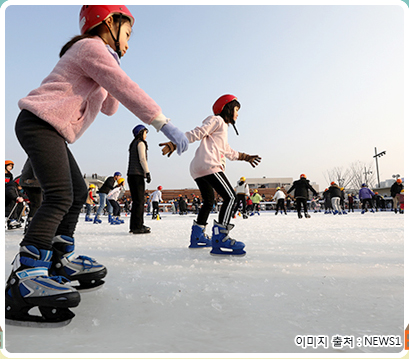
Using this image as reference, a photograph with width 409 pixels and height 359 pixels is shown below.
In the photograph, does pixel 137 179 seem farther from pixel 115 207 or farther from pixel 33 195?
pixel 115 207

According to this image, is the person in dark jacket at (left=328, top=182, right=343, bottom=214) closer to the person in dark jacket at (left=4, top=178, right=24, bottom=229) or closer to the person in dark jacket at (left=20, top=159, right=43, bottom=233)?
the person in dark jacket at (left=4, top=178, right=24, bottom=229)

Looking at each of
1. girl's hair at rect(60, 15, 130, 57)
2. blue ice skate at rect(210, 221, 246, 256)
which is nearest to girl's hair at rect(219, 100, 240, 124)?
blue ice skate at rect(210, 221, 246, 256)

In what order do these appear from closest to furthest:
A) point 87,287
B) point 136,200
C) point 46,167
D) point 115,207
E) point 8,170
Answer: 1. point 46,167
2. point 87,287
3. point 136,200
4. point 8,170
5. point 115,207

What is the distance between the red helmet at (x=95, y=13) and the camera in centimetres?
149

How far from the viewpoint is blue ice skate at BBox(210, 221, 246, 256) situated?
251 cm

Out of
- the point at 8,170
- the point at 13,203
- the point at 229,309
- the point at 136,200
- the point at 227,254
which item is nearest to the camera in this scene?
the point at 229,309

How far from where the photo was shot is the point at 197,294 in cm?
137

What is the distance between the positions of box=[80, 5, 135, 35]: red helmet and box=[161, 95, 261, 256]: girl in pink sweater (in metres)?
1.30

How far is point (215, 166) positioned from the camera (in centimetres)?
288

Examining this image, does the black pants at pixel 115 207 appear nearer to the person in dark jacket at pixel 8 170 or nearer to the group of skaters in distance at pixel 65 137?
the person in dark jacket at pixel 8 170

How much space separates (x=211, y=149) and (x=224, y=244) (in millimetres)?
925

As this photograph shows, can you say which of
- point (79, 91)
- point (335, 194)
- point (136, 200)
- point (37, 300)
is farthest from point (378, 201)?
point (37, 300)

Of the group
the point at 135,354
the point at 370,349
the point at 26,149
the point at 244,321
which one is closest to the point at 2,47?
the point at 26,149

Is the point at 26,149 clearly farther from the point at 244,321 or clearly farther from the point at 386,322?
the point at 386,322
